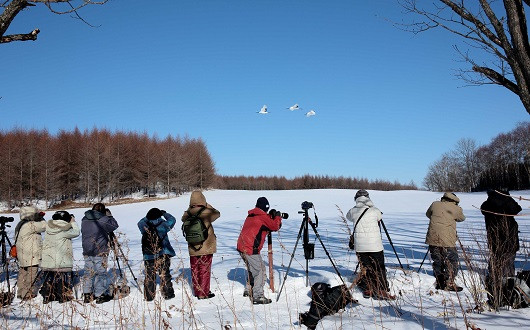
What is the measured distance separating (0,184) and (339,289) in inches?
1918

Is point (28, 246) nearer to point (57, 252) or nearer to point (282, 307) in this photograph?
point (57, 252)

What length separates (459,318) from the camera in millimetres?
4328

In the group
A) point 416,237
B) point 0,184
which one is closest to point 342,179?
point 0,184

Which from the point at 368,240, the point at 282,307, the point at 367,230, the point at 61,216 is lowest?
the point at 282,307

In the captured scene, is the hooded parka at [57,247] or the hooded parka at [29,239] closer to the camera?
the hooded parka at [57,247]

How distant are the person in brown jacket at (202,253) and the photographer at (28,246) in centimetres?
299

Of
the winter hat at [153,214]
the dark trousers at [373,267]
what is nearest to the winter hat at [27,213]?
the winter hat at [153,214]

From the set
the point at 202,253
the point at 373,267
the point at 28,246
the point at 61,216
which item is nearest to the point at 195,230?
the point at 202,253

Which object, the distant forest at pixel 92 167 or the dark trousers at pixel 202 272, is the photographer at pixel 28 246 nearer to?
the dark trousers at pixel 202 272

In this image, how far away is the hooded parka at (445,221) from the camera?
6537 millimetres

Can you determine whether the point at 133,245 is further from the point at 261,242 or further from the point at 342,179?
the point at 342,179

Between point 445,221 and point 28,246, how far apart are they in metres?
7.91

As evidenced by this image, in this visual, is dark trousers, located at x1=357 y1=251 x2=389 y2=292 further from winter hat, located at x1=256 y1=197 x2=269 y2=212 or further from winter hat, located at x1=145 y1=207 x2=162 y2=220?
winter hat, located at x1=145 y1=207 x2=162 y2=220

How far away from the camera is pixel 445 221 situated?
661cm
